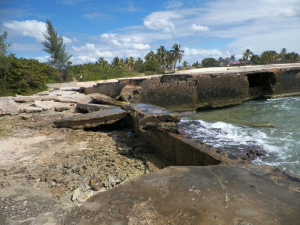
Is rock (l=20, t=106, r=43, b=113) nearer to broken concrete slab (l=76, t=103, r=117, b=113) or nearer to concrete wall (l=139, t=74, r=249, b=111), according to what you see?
broken concrete slab (l=76, t=103, r=117, b=113)

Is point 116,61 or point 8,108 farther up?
point 116,61

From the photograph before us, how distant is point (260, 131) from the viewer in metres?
7.20

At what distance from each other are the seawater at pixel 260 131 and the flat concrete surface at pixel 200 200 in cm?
277

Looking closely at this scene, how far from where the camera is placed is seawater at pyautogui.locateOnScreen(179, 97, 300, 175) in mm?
5191

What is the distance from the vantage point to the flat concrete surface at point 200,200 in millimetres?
1771

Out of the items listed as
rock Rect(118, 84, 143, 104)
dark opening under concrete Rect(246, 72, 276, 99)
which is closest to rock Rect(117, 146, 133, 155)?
rock Rect(118, 84, 143, 104)

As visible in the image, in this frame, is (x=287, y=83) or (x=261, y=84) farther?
(x=261, y=84)

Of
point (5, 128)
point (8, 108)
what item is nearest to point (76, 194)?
point (5, 128)

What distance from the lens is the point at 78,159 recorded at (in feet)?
14.9

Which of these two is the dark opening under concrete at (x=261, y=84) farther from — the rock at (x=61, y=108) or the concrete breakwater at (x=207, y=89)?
the rock at (x=61, y=108)

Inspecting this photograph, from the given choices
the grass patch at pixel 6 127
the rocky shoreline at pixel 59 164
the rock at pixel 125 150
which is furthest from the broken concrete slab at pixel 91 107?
the rock at pixel 125 150

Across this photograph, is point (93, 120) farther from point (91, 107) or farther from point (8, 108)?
point (8, 108)

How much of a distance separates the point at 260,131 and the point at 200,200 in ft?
19.9

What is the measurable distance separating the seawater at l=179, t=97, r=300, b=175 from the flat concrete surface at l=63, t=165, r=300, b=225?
9.10 ft
